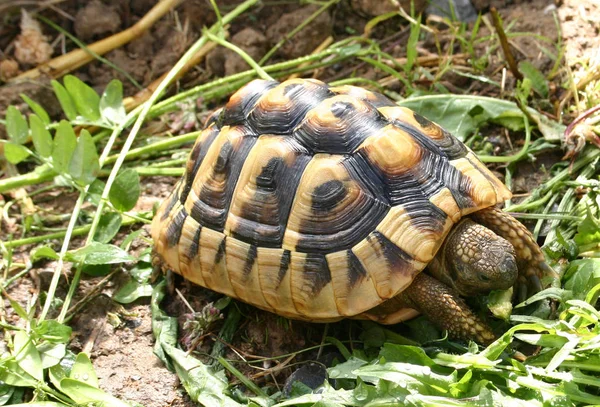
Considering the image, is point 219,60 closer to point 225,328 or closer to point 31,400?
point 225,328

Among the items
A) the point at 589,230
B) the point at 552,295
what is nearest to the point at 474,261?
the point at 552,295

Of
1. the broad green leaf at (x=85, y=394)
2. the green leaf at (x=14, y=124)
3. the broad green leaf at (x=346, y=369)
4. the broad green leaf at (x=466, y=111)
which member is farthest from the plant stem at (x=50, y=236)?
the broad green leaf at (x=466, y=111)

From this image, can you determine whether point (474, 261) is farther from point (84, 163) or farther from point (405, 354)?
point (84, 163)

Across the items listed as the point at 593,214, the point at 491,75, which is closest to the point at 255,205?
the point at 593,214

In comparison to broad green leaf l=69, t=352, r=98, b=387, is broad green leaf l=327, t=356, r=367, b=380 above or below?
above

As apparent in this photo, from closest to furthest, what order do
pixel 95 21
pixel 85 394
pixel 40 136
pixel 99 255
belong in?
pixel 85 394
pixel 99 255
pixel 40 136
pixel 95 21

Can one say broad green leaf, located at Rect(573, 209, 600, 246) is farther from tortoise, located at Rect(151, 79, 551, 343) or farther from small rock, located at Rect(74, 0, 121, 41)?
small rock, located at Rect(74, 0, 121, 41)

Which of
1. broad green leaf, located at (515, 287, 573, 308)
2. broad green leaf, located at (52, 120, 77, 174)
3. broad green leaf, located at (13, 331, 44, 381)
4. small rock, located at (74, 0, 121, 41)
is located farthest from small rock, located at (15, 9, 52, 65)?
broad green leaf, located at (515, 287, 573, 308)
